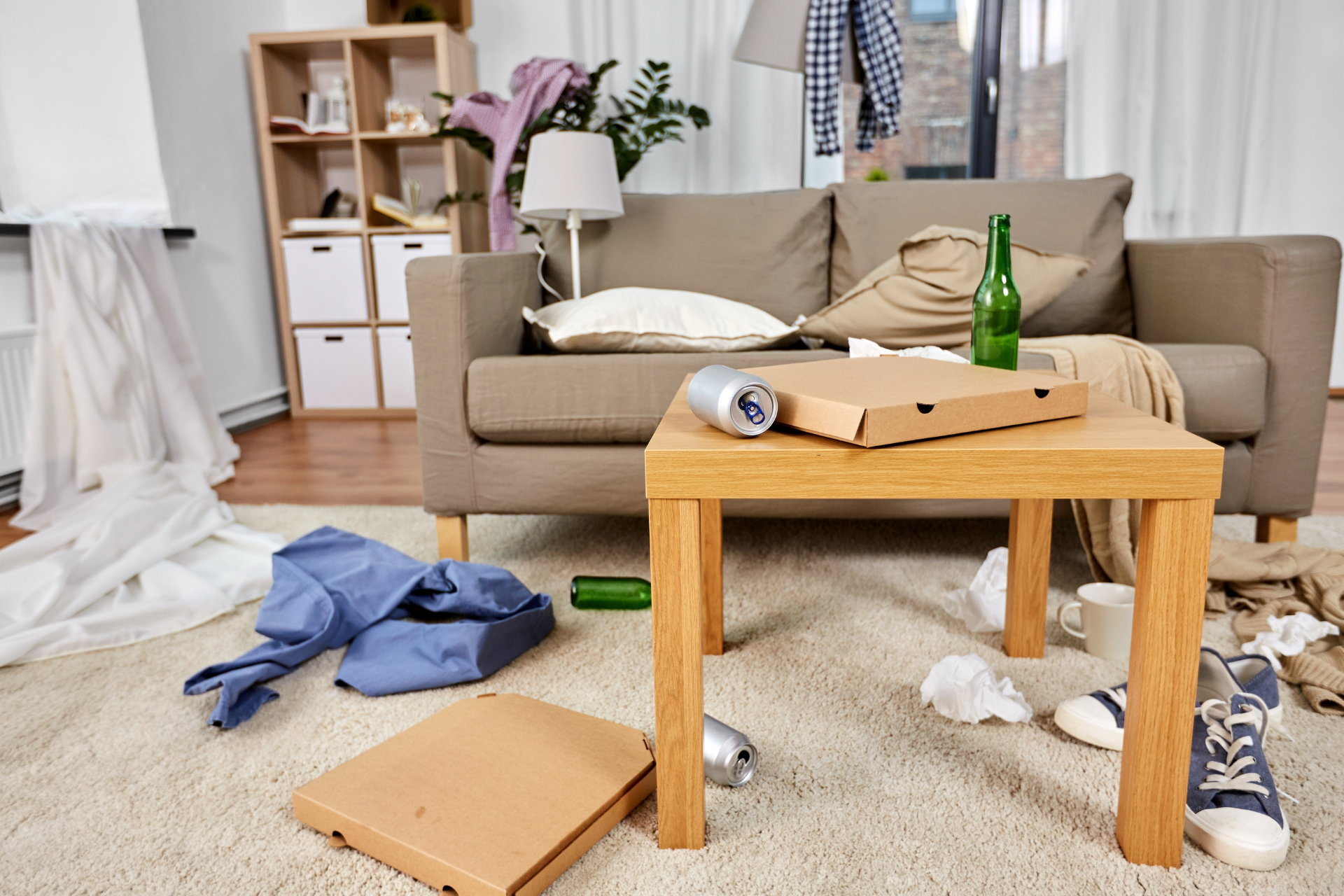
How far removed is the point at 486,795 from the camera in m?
0.91

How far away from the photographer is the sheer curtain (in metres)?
3.43

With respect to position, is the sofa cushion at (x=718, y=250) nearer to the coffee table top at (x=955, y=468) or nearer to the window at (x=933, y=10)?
the coffee table top at (x=955, y=468)

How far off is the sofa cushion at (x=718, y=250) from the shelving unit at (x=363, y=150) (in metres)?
1.49

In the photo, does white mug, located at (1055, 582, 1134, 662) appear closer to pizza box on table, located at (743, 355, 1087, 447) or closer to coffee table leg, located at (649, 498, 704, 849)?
pizza box on table, located at (743, 355, 1087, 447)

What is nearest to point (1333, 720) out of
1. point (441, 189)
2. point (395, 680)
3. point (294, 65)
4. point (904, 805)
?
point (904, 805)

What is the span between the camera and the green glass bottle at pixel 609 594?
1.53 metres

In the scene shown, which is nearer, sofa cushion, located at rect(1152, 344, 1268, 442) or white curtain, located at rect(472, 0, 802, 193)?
sofa cushion, located at rect(1152, 344, 1268, 442)

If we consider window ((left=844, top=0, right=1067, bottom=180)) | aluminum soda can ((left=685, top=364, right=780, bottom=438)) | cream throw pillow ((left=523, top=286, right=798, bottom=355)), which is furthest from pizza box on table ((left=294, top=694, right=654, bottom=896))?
window ((left=844, top=0, right=1067, bottom=180))

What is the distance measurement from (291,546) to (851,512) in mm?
1005

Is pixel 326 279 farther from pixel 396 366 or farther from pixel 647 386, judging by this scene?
pixel 647 386

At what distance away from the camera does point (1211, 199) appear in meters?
3.58

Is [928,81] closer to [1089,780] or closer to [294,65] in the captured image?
[294,65]

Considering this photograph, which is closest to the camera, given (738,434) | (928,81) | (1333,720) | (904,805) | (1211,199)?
(738,434)

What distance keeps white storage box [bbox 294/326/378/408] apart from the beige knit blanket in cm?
277
